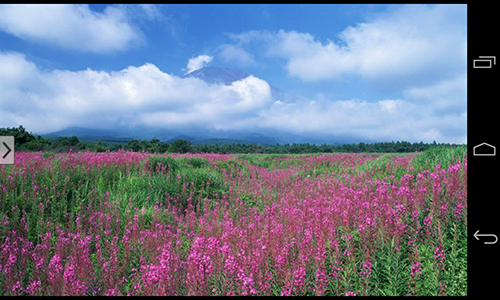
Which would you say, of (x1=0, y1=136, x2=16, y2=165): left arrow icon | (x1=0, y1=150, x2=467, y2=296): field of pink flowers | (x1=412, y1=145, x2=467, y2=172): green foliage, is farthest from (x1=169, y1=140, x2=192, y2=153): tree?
(x1=412, y1=145, x2=467, y2=172): green foliage

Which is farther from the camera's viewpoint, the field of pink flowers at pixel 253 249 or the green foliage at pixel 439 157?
the green foliage at pixel 439 157

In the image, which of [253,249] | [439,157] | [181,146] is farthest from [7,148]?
[181,146]

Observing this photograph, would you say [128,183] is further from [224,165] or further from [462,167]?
[462,167]

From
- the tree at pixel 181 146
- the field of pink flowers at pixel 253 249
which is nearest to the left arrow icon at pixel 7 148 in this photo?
the field of pink flowers at pixel 253 249

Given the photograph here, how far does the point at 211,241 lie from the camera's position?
3.59 metres

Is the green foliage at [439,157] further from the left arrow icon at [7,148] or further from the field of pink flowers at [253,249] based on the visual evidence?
the left arrow icon at [7,148]

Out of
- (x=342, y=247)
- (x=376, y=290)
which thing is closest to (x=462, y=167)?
(x=342, y=247)

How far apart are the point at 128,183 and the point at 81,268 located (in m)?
5.32

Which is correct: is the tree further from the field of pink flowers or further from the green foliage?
the green foliage

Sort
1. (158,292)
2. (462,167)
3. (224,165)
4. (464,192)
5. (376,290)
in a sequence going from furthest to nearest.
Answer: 1. (224,165)
2. (462,167)
3. (464,192)
4. (376,290)
5. (158,292)

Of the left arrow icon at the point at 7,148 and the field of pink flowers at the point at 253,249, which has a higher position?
the left arrow icon at the point at 7,148

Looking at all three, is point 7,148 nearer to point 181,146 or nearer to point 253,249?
point 253,249

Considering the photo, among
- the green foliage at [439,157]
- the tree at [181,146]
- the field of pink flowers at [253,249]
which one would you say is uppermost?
the tree at [181,146]

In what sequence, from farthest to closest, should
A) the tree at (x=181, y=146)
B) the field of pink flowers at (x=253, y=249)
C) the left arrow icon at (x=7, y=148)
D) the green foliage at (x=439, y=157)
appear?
the tree at (x=181, y=146) < the green foliage at (x=439, y=157) < the left arrow icon at (x=7, y=148) < the field of pink flowers at (x=253, y=249)
